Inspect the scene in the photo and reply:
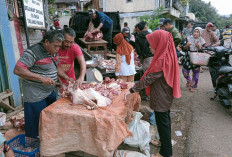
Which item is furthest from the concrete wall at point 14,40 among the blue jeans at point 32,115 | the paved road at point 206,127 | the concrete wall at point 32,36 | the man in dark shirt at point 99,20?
the paved road at point 206,127

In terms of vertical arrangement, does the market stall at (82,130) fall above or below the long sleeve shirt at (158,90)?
below

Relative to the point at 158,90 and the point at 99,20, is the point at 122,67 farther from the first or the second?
the point at 99,20

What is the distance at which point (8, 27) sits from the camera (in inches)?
154

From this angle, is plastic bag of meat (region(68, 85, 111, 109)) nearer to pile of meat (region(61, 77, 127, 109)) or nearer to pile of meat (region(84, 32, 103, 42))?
pile of meat (region(61, 77, 127, 109))

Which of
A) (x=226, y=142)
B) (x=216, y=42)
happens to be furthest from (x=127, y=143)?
(x=216, y=42)

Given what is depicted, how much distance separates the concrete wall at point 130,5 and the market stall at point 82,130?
1606 cm

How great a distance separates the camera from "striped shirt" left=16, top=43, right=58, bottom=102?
236 centimetres

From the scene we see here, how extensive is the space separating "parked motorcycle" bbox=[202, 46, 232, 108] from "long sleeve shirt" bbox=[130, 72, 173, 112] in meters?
2.27

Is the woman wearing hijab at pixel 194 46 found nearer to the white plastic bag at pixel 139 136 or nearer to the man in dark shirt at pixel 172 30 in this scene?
the man in dark shirt at pixel 172 30

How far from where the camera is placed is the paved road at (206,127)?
10.3ft

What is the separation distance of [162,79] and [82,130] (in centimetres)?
136

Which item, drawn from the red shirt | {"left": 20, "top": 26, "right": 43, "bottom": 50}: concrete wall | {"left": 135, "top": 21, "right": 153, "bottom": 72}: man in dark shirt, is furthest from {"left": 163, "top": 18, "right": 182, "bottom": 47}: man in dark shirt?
{"left": 20, "top": 26, "right": 43, "bottom": 50}: concrete wall

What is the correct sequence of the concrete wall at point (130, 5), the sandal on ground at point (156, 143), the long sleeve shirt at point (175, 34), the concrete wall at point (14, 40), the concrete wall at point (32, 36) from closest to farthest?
the sandal on ground at point (156, 143)
the concrete wall at point (14, 40)
the concrete wall at point (32, 36)
the long sleeve shirt at point (175, 34)
the concrete wall at point (130, 5)

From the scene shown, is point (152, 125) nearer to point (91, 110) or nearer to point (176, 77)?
point (176, 77)
